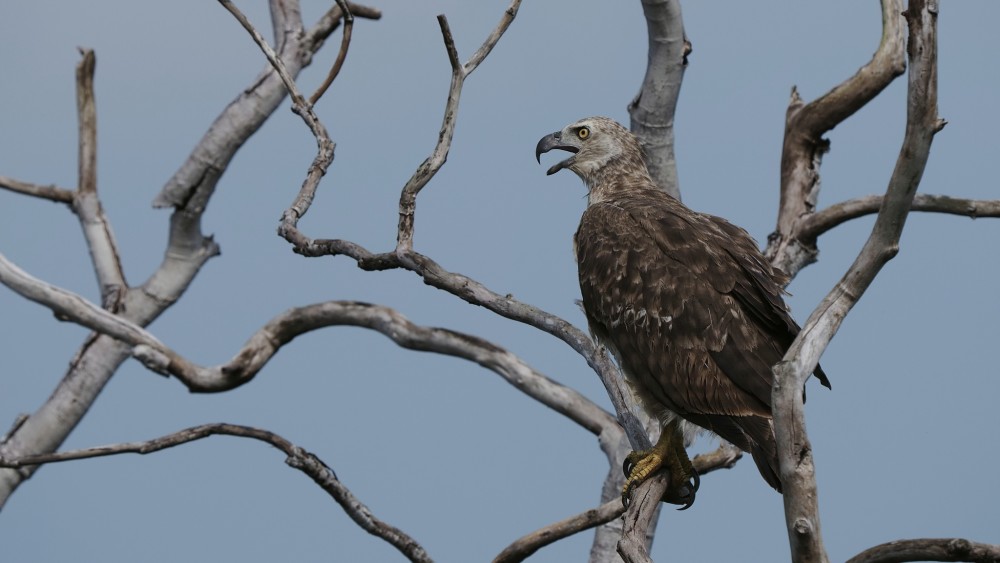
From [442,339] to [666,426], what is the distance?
3078 mm

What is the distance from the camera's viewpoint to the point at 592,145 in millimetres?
6828

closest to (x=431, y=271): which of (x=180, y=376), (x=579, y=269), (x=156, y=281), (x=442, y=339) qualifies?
(x=579, y=269)

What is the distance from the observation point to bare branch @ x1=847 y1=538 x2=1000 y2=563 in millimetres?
4559

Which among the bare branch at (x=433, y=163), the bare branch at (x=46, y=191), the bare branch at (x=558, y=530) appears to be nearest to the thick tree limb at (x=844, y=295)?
the bare branch at (x=433, y=163)

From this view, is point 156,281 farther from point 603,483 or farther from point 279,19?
point 603,483

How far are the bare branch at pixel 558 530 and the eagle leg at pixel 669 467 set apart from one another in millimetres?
936

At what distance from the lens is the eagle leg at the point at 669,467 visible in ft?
17.9

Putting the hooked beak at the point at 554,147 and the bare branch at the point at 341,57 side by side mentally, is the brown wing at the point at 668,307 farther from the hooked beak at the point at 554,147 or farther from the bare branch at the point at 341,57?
the bare branch at the point at 341,57

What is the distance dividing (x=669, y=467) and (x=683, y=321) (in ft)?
2.48

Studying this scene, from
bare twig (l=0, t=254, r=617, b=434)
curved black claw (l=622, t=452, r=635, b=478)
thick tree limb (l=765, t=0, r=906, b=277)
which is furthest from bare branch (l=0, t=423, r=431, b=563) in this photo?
thick tree limb (l=765, t=0, r=906, b=277)

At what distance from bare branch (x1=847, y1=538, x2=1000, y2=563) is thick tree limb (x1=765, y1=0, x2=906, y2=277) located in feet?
11.2

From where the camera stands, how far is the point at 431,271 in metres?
5.56

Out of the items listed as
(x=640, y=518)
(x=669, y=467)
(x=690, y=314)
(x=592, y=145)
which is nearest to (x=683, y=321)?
(x=690, y=314)

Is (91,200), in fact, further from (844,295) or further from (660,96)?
(844,295)
